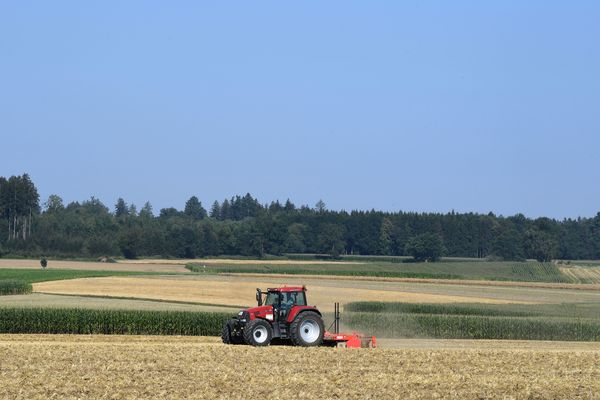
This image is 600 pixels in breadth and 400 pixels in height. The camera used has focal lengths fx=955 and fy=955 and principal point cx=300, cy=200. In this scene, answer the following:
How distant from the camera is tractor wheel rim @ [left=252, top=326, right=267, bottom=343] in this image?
98.7ft

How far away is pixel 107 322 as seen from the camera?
44.3 metres

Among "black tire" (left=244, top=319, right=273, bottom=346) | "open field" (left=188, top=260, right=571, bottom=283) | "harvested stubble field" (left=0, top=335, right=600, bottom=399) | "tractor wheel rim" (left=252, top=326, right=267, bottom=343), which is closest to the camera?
"harvested stubble field" (left=0, top=335, right=600, bottom=399)

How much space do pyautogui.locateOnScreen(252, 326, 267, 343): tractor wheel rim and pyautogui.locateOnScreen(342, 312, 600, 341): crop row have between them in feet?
49.6

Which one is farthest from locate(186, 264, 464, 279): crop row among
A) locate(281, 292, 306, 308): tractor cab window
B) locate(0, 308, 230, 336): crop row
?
locate(281, 292, 306, 308): tractor cab window

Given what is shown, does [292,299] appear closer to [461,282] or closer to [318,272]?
[461,282]

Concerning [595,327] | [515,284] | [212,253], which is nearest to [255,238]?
[212,253]

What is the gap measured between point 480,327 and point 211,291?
85.5ft

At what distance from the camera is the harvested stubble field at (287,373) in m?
20.8

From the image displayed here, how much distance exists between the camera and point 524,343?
3938 cm

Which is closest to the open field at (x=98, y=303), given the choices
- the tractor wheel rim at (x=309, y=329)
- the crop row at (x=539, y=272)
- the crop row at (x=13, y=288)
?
the crop row at (x=13, y=288)

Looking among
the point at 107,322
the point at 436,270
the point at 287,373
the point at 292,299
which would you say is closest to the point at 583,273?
the point at 436,270

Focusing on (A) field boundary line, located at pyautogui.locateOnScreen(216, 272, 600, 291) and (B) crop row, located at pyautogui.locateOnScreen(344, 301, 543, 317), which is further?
(A) field boundary line, located at pyautogui.locateOnScreen(216, 272, 600, 291)

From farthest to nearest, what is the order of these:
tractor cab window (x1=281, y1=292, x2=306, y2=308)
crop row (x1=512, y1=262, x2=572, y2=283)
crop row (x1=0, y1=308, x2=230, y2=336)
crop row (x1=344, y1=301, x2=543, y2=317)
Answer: crop row (x1=512, y1=262, x2=572, y2=283) → crop row (x1=344, y1=301, x2=543, y2=317) → crop row (x1=0, y1=308, x2=230, y2=336) → tractor cab window (x1=281, y1=292, x2=306, y2=308)

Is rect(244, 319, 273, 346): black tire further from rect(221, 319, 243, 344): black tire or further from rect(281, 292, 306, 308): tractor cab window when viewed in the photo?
rect(221, 319, 243, 344): black tire
